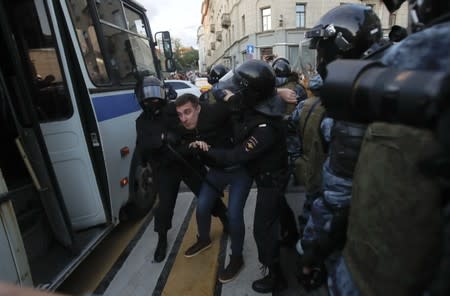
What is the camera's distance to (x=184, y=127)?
281 centimetres

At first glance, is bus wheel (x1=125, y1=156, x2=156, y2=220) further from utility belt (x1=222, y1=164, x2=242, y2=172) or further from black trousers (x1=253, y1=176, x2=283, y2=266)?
black trousers (x1=253, y1=176, x2=283, y2=266)

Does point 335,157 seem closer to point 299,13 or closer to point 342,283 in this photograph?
point 342,283

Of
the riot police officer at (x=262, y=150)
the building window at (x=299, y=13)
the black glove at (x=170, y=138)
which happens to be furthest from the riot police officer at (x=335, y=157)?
the building window at (x=299, y=13)

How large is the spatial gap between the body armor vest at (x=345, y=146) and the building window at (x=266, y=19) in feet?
83.6

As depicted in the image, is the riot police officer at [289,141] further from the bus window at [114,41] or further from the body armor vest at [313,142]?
the bus window at [114,41]

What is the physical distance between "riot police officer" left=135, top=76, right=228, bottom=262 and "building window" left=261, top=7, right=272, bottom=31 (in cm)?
2421

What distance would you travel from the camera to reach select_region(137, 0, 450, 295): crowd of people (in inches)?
34.4

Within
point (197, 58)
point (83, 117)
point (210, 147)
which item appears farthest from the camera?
point (197, 58)

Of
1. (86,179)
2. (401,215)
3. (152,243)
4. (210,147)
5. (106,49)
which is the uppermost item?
(106,49)

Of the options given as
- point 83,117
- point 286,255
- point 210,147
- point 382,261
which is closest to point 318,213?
point 382,261

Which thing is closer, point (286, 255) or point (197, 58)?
point (286, 255)

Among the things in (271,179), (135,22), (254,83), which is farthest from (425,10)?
(135,22)

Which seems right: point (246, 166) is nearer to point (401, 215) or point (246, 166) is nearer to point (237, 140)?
point (237, 140)

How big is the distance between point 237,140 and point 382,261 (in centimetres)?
146
